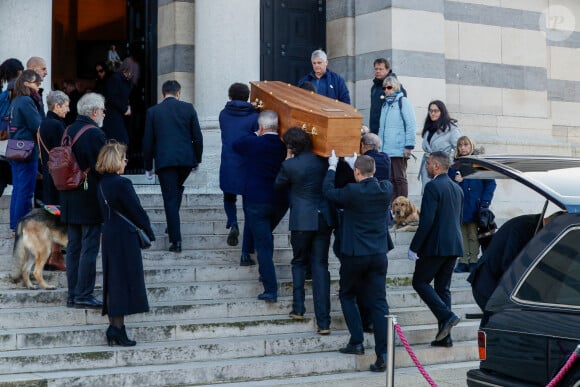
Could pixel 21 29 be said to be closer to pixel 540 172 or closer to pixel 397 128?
pixel 397 128

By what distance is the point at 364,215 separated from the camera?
31.2 feet

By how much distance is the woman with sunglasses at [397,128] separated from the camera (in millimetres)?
13367

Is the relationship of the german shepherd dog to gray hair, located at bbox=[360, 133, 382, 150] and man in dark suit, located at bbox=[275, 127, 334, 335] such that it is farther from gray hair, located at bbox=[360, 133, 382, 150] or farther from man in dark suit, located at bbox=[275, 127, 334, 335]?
gray hair, located at bbox=[360, 133, 382, 150]

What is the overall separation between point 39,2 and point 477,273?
8.65 metres

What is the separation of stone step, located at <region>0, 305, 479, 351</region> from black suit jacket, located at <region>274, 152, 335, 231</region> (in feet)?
3.41

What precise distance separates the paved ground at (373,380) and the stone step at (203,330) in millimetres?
815

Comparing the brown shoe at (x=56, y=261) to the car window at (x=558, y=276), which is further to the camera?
the brown shoe at (x=56, y=261)

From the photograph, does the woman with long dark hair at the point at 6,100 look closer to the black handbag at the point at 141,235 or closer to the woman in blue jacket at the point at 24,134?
the woman in blue jacket at the point at 24,134

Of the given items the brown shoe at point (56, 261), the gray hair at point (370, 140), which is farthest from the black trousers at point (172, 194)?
the gray hair at point (370, 140)

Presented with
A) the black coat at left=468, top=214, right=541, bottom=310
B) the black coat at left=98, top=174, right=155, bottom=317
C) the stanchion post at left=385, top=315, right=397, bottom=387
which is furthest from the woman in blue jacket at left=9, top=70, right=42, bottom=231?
the black coat at left=468, top=214, right=541, bottom=310

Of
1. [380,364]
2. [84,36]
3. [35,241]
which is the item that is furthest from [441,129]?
[84,36]

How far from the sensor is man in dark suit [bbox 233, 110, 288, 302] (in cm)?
1043

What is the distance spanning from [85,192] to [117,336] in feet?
4.87

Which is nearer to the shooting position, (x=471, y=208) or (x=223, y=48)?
(x=471, y=208)
